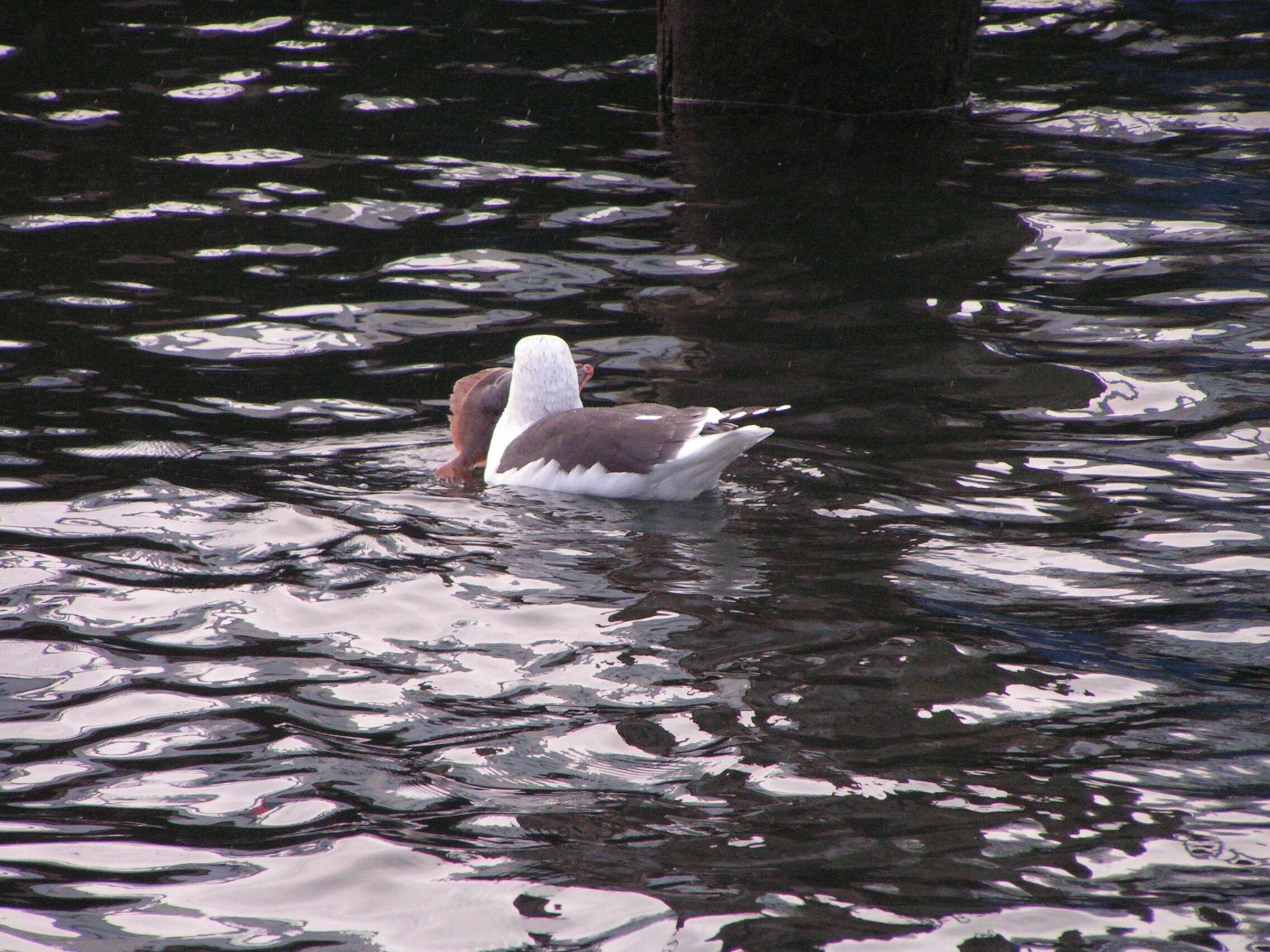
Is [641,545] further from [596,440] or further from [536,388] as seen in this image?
[536,388]

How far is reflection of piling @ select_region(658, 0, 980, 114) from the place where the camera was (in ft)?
42.5

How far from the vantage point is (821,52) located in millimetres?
13305

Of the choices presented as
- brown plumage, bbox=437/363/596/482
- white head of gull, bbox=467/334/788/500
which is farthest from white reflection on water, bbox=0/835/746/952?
brown plumage, bbox=437/363/596/482

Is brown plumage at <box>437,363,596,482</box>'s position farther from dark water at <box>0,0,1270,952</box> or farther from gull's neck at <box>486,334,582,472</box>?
dark water at <box>0,0,1270,952</box>

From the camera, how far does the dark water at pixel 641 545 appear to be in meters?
3.88

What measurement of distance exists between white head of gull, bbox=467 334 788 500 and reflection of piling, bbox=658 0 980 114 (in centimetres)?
670

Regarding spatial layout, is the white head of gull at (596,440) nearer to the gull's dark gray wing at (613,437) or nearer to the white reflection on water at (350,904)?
the gull's dark gray wing at (613,437)

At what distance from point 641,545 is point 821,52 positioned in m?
8.30

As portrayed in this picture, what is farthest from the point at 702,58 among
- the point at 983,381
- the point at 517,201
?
the point at 983,381

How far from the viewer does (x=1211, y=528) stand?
619 cm

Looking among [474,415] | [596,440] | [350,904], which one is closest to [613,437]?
[596,440]

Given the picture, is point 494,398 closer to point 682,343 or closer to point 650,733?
point 682,343

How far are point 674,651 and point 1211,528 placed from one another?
8.44 feet

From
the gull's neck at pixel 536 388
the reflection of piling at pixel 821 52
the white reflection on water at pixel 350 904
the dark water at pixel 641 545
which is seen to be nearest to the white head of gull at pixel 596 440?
the gull's neck at pixel 536 388
